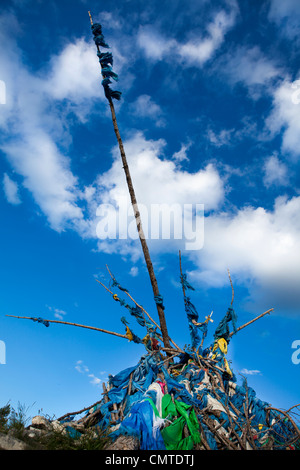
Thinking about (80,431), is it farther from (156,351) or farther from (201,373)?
(201,373)

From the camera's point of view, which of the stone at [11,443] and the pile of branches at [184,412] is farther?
the pile of branches at [184,412]

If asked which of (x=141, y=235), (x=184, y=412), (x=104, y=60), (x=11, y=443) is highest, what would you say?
(x=104, y=60)

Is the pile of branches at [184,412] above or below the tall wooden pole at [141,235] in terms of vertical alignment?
below

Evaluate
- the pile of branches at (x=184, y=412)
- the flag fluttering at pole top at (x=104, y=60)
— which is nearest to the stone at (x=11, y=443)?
the pile of branches at (x=184, y=412)

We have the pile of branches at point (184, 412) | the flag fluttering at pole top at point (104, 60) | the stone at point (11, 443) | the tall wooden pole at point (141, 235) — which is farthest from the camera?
the flag fluttering at pole top at point (104, 60)

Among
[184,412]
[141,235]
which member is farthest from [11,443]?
[141,235]

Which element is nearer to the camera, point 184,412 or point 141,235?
point 184,412

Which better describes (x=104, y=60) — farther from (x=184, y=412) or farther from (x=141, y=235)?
(x=184, y=412)

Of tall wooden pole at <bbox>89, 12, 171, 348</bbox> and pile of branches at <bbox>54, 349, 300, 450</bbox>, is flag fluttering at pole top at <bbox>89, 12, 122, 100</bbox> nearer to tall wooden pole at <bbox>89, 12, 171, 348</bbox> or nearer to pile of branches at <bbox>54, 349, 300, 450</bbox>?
tall wooden pole at <bbox>89, 12, 171, 348</bbox>

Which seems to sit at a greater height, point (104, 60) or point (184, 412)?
point (104, 60)

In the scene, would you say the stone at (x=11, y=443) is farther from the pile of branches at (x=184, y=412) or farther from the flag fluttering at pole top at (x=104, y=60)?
the flag fluttering at pole top at (x=104, y=60)

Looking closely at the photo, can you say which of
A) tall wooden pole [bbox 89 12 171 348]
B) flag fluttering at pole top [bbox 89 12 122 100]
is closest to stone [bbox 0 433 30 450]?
tall wooden pole [bbox 89 12 171 348]
